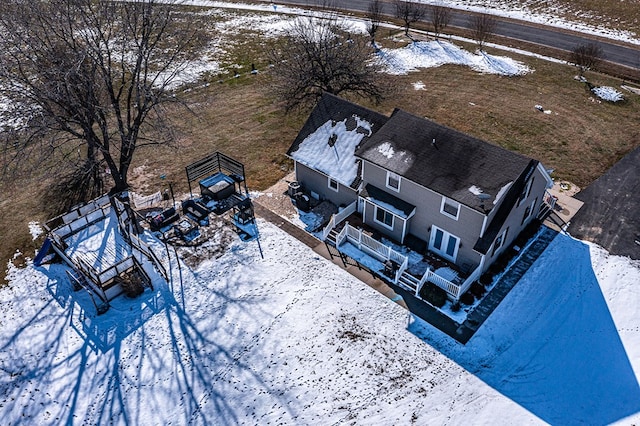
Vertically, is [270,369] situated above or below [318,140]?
below

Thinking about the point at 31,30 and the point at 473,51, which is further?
the point at 473,51

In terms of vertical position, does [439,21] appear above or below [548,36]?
above

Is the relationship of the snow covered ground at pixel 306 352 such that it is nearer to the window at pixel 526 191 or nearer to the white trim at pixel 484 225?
the white trim at pixel 484 225

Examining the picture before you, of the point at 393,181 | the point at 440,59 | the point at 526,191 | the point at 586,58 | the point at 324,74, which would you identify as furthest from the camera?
the point at 440,59

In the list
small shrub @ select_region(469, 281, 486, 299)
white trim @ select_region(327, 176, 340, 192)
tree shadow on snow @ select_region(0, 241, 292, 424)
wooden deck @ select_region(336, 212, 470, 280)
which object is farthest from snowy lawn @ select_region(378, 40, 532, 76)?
tree shadow on snow @ select_region(0, 241, 292, 424)

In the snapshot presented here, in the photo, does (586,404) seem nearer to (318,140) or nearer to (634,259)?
(634,259)

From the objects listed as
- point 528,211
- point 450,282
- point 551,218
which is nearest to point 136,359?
point 450,282

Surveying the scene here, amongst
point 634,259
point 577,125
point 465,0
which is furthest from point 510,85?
point 465,0

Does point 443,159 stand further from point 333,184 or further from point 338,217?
point 333,184
